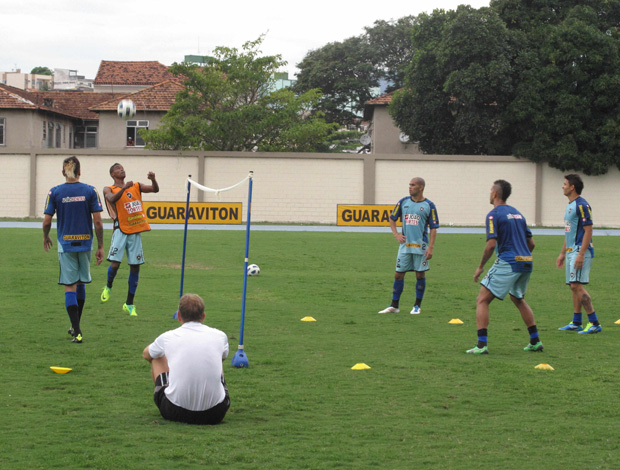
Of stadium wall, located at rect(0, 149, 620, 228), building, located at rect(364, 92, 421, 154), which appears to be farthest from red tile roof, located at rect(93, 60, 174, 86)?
stadium wall, located at rect(0, 149, 620, 228)

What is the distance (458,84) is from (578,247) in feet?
93.2

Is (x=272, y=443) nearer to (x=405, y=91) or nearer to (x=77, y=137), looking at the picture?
(x=405, y=91)

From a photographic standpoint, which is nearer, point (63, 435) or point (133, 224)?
point (63, 435)

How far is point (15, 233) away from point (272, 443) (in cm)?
2250

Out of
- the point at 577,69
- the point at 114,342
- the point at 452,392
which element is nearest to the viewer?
the point at 452,392

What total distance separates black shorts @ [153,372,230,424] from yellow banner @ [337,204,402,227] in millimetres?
23231

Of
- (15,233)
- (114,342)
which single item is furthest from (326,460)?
(15,233)

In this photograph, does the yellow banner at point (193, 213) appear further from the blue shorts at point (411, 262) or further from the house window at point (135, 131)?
the house window at point (135, 131)

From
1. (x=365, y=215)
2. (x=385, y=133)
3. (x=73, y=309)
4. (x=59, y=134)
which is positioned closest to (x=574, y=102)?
(x=365, y=215)

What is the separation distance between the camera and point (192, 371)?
563cm

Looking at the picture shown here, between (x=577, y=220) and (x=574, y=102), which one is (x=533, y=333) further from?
(x=574, y=102)

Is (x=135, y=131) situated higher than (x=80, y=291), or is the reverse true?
(x=135, y=131)

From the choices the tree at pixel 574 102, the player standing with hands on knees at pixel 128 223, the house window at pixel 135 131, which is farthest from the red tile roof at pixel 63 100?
the player standing with hands on knees at pixel 128 223

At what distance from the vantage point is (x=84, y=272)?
368 inches
